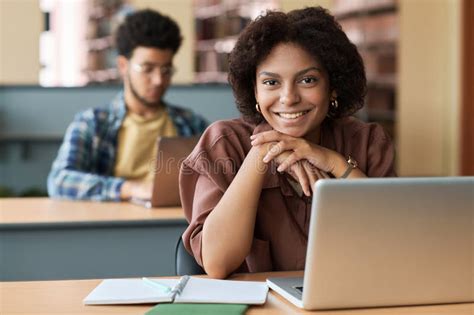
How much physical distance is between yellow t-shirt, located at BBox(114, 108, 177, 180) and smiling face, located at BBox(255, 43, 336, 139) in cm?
153

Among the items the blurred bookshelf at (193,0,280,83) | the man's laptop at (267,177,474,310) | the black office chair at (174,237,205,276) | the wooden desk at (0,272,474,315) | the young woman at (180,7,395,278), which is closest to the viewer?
the man's laptop at (267,177,474,310)

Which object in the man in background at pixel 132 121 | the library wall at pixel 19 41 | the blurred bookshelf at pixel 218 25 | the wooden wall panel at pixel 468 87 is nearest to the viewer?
the man in background at pixel 132 121

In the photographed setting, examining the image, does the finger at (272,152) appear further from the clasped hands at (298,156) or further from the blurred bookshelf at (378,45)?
the blurred bookshelf at (378,45)

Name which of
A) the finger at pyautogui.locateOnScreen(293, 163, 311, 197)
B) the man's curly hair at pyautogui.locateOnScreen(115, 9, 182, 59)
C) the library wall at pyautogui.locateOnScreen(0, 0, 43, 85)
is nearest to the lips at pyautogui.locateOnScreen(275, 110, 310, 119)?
the finger at pyautogui.locateOnScreen(293, 163, 311, 197)

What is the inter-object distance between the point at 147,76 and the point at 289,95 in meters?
1.69

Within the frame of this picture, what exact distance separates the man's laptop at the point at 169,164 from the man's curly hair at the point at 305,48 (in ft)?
2.34

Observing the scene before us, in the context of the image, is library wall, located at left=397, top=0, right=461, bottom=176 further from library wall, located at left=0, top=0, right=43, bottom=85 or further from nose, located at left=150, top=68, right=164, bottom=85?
nose, located at left=150, top=68, right=164, bottom=85

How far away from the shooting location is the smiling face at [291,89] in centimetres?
176

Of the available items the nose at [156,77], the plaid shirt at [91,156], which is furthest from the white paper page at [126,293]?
the nose at [156,77]

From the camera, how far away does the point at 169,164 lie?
2607mm

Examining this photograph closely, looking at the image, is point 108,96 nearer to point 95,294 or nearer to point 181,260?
point 181,260

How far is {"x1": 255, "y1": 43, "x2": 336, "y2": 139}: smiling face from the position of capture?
5.78 ft

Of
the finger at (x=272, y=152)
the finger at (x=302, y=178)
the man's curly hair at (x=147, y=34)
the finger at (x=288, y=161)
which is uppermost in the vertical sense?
the man's curly hair at (x=147, y=34)

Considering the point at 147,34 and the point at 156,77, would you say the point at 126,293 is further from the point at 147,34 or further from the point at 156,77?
the point at 147,34
